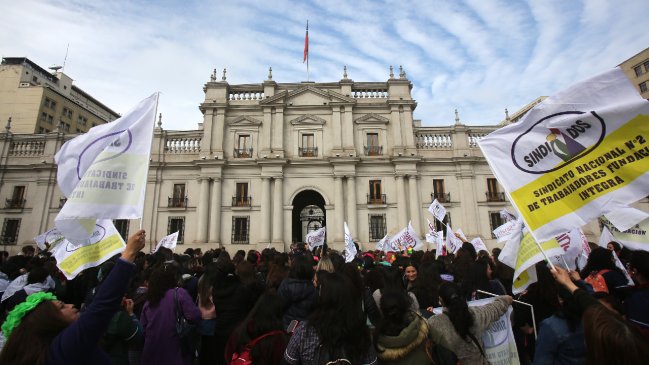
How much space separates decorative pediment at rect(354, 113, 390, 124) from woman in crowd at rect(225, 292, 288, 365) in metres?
26.0

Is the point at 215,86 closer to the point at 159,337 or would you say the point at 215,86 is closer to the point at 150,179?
the point at 150,179

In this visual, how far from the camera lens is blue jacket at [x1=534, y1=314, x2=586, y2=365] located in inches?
114

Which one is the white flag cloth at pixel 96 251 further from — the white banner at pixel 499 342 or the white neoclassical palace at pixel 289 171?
the white neoclassical palace at pixel 289 171

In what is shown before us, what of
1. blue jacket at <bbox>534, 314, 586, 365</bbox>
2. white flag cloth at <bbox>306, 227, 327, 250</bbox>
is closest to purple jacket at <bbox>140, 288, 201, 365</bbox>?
blue jacket at <bbox>534, 314, 586, 365</bbox>

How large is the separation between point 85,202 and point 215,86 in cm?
2718

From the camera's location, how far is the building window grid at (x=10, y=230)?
1059 inches

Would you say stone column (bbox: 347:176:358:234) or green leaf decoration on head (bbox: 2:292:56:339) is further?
stone column (bbox: 347:176:358:234)

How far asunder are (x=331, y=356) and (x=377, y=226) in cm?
2400

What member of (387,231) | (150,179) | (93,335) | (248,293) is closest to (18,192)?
(150,179)

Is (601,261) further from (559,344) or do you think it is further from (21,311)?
(21,311)

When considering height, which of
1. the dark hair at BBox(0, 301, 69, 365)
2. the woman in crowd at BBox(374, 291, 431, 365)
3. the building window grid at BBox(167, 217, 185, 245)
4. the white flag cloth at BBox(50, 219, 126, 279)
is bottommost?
the woman in crowd at BBox(374, 291, 431, 365)

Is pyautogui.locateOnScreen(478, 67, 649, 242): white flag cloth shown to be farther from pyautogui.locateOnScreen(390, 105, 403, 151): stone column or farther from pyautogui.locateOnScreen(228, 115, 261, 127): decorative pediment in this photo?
pyautogui.locateOnScreen(228, 115, 261, 127): decorative pediment

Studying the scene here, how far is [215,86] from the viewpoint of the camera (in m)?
28.6

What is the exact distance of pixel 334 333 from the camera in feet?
9.34
